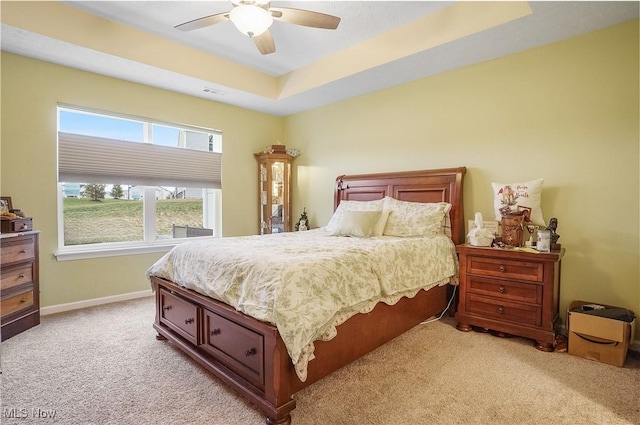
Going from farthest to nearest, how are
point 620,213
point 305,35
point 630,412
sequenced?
point 305,35 < point 620,213 < point 630,412

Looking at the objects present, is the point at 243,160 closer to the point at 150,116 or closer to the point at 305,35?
the point at 150,116

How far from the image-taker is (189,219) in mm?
4543

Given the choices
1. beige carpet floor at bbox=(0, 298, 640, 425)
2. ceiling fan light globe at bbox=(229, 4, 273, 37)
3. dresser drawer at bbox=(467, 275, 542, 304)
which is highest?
ceiling fan light globe at bbox=(229, 4, 273, 37)

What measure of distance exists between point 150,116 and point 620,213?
4876 mm

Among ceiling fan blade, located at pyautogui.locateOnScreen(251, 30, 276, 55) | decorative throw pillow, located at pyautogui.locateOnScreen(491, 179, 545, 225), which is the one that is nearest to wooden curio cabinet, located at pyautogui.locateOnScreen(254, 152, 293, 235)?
ceiling fan blade, located at pyautogui.locateOnScreen(251, 30, 276, 55)

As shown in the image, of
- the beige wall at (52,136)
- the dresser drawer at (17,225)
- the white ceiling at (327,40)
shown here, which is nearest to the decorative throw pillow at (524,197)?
the white ceiling at (327,40)

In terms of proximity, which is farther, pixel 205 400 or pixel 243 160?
pixel 243 160

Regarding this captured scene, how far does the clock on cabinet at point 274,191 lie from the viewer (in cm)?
484

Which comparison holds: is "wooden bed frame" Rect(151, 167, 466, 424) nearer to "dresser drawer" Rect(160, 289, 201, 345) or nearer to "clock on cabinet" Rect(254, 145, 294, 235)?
"dresser drawer" Rect(160, 289, 201, 345)

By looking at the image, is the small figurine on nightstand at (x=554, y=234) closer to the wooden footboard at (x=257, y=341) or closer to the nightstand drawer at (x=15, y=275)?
the wooden footboard at (x=257, y=341)

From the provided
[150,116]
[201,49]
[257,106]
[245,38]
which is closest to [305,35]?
[245,38]

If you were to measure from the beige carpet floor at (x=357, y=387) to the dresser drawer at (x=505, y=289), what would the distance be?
0.37 meters

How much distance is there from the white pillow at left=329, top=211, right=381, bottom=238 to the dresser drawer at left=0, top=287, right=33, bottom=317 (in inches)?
112

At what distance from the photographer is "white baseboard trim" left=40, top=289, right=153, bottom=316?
10.8 ft
